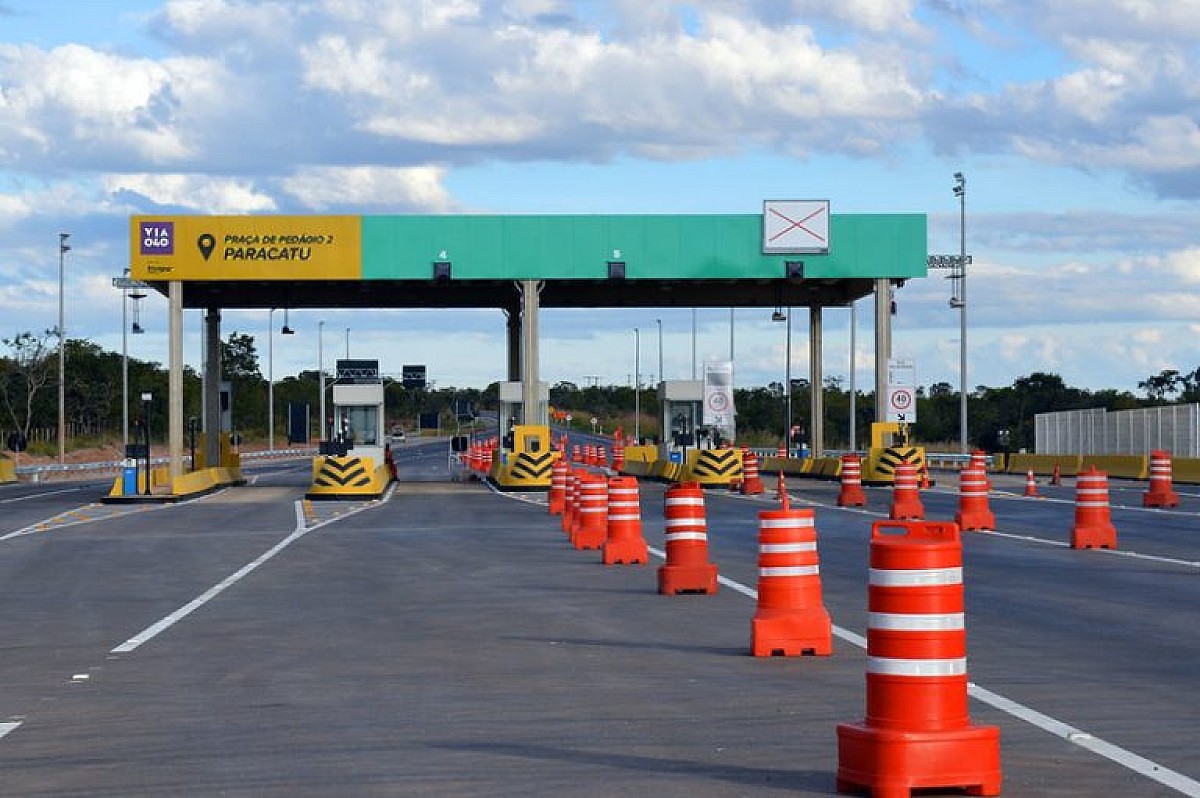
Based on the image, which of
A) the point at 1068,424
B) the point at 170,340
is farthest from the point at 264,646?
the point at 1068,424

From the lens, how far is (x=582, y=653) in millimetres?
14227

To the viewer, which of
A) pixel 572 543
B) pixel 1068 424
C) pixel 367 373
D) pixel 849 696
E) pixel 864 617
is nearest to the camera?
pixel 849 696

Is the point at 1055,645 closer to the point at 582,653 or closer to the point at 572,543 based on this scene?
the point at 582,653

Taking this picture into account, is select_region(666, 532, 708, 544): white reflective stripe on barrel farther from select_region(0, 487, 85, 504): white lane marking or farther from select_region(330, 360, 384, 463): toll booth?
select_region(330, 360, 384, 463): toll booth

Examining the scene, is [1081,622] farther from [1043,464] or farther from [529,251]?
[1043,464]

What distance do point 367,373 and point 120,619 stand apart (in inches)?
1692

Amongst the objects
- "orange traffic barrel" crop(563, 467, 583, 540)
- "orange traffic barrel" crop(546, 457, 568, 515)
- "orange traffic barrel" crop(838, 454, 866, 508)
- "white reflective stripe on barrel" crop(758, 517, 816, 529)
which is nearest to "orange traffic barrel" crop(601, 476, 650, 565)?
"orange traffic barrel" crop(563, 467, 583, 540)

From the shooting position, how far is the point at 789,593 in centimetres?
1405

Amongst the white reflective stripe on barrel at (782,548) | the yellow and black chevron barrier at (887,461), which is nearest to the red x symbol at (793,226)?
the yellow and black chevron barrier at (887,461)

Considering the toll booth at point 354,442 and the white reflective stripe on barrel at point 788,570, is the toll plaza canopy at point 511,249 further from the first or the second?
the white reflective stripe on barrel at point 788,570

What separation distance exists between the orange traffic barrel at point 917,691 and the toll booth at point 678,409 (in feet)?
172

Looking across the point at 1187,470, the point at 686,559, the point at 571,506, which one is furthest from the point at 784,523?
the point at 1187,470

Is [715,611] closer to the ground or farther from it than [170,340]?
closer to the ground

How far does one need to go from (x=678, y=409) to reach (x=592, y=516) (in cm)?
3507
